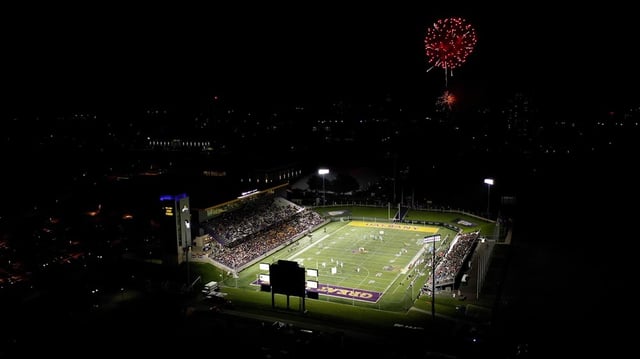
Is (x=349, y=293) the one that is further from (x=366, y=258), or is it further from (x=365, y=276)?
(x=366, y=258)

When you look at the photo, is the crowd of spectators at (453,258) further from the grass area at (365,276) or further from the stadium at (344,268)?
the grass area at (365,276)

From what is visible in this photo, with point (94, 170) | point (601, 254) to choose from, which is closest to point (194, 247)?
point (601, 254)

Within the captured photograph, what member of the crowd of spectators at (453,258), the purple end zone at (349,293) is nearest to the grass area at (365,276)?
the purple end zone at (349,293)

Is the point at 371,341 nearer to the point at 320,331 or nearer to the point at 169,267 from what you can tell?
the point at 320,331

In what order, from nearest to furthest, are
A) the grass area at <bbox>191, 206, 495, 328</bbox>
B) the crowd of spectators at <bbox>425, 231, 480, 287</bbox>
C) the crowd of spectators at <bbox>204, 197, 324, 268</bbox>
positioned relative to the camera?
the grass area at <bbox>191, 206, 495, 328</bbox> → the crowd of spectators at <bbox>425, 231, 480, 287</bbox> → the crowd of spectators at <bbox>204, 197, 324, 268</bbox>

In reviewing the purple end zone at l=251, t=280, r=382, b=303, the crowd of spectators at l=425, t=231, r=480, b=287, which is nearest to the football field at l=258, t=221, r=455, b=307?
the purple end zone at l=251, t=280, r=382, b=303

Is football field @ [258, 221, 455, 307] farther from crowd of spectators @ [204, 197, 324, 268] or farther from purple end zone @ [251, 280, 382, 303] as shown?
crowd of spectators @ [204, 197, 324, 268]

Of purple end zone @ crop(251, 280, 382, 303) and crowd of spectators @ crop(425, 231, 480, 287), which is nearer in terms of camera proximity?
purple end zone @ crop(251, 280, 382, 303)

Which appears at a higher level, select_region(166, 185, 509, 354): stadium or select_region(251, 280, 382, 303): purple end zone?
select_region(166, 185, 509, 354): stadium
